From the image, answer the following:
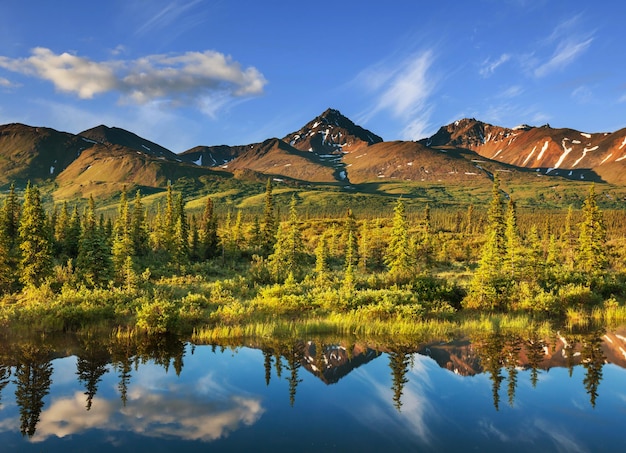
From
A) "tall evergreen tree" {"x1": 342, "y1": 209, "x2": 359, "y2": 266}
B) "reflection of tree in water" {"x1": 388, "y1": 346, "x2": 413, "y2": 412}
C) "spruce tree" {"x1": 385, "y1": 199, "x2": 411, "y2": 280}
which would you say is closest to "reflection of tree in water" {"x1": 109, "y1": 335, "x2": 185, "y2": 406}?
"reflection of tree in water" {"x1": 388, "y1": 346, "x2": 413, "y2": 412}

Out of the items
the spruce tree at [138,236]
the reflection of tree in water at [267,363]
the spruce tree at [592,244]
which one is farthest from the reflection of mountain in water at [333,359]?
the spruce tree at [138,236]

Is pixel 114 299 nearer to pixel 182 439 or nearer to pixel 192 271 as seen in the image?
pixel 182 439

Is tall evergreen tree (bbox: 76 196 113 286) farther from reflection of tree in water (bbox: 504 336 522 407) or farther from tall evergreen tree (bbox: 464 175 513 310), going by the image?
reflection of tree in water (bbox: 504 336 522 407)

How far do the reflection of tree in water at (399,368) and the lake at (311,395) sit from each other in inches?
2.0

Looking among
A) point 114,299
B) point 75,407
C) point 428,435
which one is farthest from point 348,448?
point 114,299

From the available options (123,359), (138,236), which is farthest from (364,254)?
(123,359)

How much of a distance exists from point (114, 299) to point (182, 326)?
7.07 meters

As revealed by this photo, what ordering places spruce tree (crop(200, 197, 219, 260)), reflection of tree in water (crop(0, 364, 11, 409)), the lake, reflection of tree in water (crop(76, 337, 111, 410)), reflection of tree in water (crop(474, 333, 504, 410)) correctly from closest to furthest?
the lake → reflection of tree in water (crop(0, 364, 11, 409)) → reflection of tree in water (crop(76, 337, 111, 410)) → reflection of tree in water (crop(474, 333, 504, 410)) → spruce tree (crop(200, 197, 219, 260))

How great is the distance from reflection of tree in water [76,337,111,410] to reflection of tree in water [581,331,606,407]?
18866 millimetres

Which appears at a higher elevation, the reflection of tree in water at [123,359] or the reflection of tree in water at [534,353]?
the reflection of tree in water at [534,353]

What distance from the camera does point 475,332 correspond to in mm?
26281

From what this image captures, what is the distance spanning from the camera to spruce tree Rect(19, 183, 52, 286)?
35.8 m

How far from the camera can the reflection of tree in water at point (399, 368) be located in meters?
17.1

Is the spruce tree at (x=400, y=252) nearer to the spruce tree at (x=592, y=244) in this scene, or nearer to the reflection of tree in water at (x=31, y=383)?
the spruce tree at (x=592, y=244)
